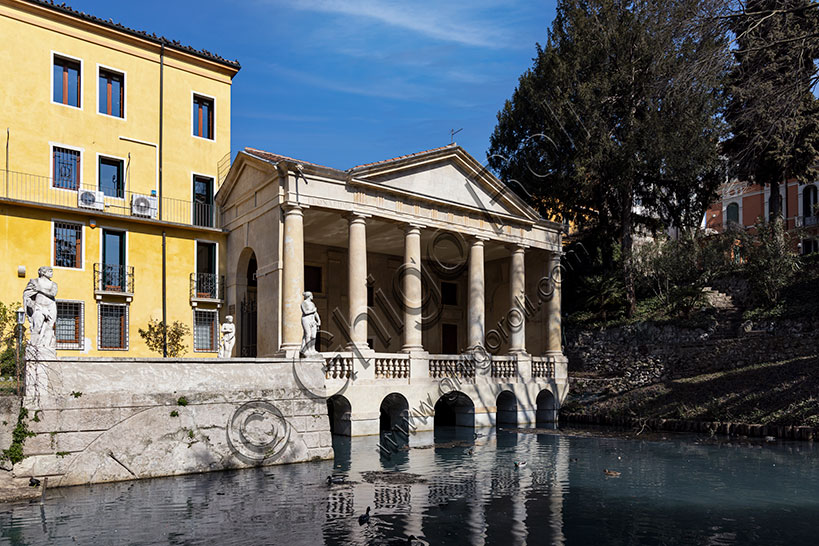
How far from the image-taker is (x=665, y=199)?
35.5m

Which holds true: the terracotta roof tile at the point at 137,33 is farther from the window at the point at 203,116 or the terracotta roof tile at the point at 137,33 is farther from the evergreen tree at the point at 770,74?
the evergreen tree at the point at 770,74

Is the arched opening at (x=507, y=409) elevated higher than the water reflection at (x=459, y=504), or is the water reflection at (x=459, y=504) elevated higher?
the water reflection at (x=459, y=504)

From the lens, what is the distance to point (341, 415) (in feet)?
76.8

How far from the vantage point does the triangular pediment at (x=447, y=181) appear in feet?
85.0

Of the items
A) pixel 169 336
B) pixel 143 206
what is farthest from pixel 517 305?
pixel 143 206

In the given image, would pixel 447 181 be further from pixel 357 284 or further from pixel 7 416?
pixel 7 416

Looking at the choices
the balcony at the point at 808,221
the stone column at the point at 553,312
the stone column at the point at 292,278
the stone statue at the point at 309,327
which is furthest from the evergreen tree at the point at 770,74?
the balcony at the point at 808,221

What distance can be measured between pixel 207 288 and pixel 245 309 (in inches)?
73.2

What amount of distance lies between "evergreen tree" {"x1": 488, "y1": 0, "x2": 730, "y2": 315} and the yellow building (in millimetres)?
15405

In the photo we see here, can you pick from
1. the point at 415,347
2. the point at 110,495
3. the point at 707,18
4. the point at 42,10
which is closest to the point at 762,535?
the point at 707,18

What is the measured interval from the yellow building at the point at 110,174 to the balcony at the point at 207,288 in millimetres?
43

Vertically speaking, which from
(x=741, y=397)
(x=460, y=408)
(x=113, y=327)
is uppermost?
(x=113, y=327)

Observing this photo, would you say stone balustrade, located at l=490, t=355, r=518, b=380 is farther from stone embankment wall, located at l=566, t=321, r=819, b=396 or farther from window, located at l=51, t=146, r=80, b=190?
window, located at l=51, t=146, r=80, b=190

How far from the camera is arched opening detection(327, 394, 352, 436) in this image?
23.2 m
